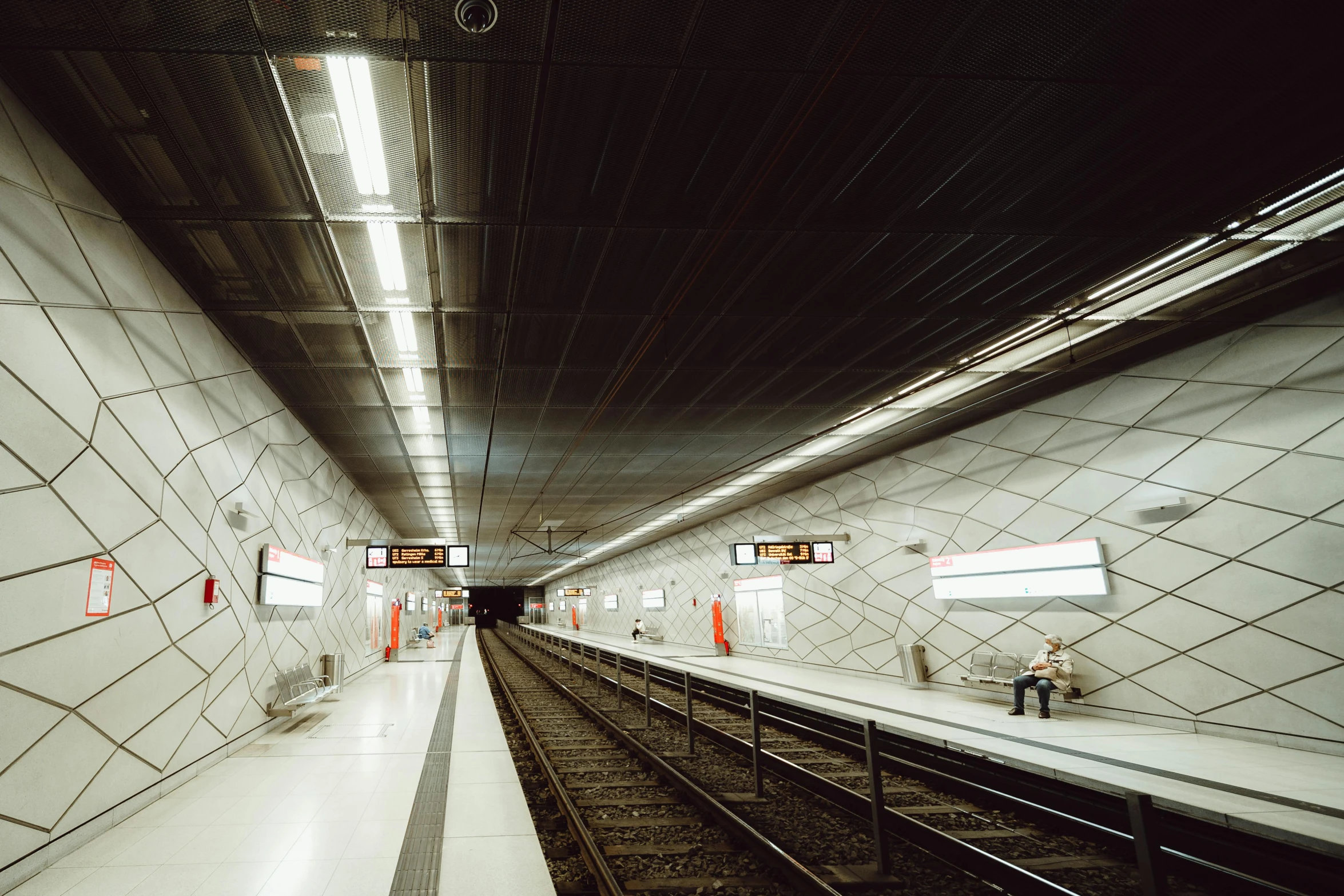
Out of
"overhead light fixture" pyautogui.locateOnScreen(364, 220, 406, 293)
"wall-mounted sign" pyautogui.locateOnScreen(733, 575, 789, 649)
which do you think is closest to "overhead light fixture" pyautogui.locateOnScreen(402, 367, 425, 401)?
"overhead light fixture" pyautogui.locateOnScreen(364, 220, 406, 293)

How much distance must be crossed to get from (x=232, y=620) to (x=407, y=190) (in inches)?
204

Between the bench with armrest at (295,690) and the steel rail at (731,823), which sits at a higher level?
the bench with armrest at (295,690)

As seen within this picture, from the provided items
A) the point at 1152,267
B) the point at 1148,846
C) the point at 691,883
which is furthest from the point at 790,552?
the point at 1148,846

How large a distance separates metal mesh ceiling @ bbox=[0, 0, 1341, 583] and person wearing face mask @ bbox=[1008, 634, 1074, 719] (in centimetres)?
414

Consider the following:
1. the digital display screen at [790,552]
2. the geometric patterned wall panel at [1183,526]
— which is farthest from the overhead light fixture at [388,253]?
the digital display screen at [790,552]

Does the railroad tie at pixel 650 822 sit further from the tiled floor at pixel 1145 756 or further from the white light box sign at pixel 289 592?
the white light box sign at pixel 289 592

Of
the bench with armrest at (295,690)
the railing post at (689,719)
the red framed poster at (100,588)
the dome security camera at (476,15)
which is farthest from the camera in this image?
the bench with armrest at (295,690)

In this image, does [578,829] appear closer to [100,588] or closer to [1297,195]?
[100,588]

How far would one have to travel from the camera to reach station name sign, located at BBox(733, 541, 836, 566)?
12.8 m

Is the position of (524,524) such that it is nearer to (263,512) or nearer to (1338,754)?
(263,512)

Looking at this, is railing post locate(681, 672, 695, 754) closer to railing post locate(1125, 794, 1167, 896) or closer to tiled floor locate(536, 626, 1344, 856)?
tiled floor locate(536, 626, 1344, 856)

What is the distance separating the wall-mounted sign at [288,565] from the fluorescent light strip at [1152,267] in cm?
957

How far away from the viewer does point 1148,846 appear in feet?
8.13

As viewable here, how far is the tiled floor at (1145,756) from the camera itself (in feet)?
14.6
